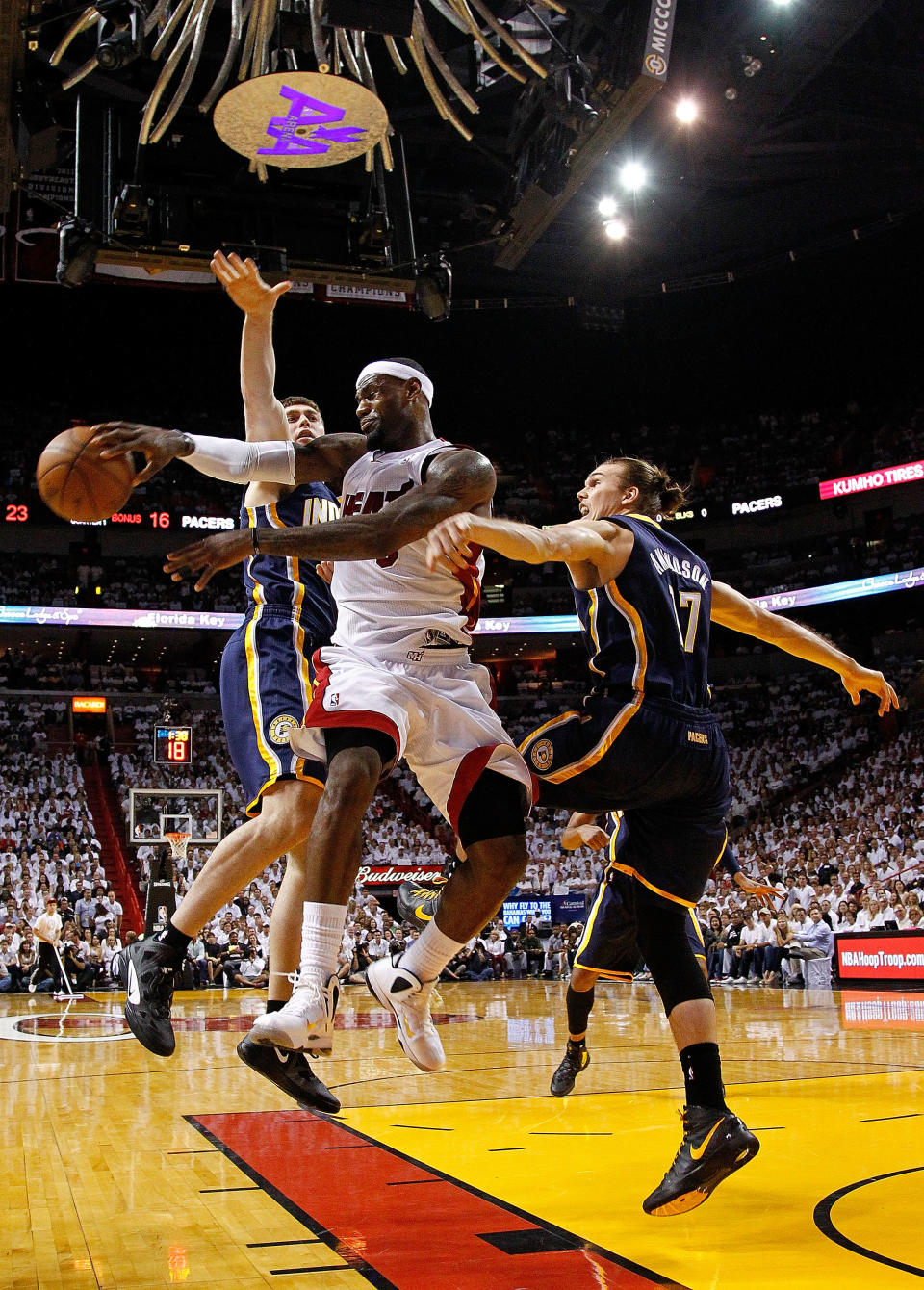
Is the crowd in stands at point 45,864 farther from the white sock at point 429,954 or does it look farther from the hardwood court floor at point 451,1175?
the white sock at point 429,954

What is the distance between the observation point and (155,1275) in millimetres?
3133

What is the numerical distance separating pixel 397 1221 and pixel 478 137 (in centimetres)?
1304

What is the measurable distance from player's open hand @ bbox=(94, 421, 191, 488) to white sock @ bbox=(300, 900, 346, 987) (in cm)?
144

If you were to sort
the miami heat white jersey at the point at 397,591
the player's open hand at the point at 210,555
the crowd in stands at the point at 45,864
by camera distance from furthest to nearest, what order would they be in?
1. the crowd in stands at the point at 45,864
2. the miami heat white jersey at the point at 397,591
3. the player's open hand at the point at 210,555

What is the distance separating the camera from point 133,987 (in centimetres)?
428

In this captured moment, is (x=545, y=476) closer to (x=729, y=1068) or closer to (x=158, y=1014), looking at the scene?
(x=729, y=1068)

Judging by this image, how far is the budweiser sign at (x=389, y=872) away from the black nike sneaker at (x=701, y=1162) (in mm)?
19143

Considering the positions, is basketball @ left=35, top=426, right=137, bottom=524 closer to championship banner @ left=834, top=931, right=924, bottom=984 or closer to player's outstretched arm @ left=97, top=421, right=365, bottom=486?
player's outstretched arm @ left=97, top=421, right=365, bottom=486

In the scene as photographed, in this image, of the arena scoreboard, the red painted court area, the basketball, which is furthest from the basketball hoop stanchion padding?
the basketball

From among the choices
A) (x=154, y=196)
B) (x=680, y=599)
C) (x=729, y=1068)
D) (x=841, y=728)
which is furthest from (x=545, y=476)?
(x=680, y=599)

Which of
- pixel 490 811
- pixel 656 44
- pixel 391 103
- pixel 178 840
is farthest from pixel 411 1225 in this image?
pixel 391 103

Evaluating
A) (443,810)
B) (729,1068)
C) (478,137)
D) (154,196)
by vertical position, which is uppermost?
(478,137)

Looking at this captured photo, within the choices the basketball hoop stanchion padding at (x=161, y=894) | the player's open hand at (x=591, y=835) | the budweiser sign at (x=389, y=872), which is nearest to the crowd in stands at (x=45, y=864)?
the basketball hoop stanchion padding at (x=161, y=894)

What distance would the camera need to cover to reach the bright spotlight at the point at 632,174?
15969 millimetres
